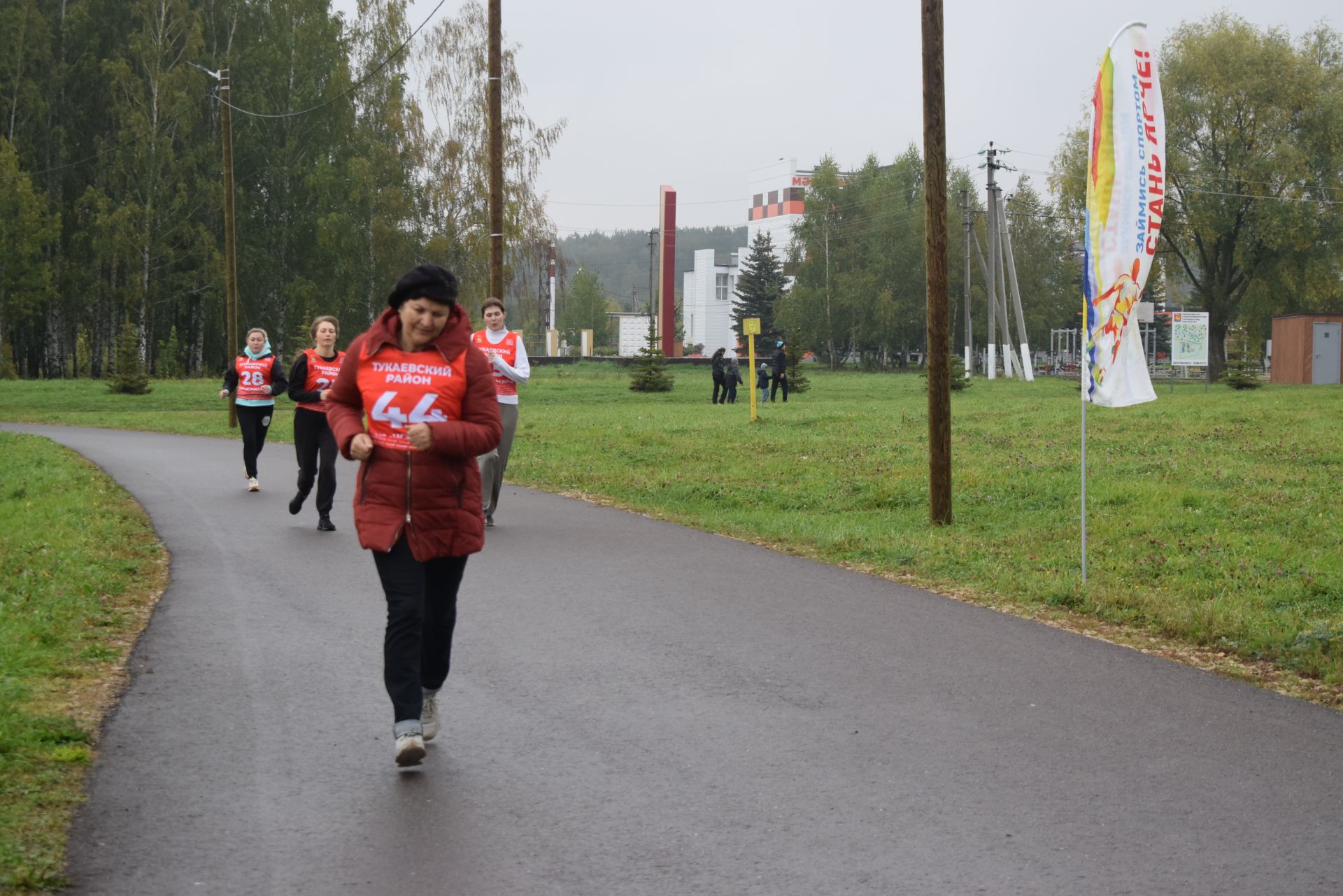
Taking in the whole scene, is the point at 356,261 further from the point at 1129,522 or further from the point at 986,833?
the point at 986,833

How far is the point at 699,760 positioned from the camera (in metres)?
5.24

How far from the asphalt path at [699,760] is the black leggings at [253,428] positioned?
646cm

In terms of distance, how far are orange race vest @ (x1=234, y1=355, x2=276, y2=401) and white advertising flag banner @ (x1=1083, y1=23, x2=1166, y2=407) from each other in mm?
9164

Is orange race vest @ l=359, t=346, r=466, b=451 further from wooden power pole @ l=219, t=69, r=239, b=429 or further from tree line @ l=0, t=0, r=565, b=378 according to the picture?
tree line @ l=0, t=0, r=565, b=378

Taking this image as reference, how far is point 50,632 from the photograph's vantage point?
7.30m

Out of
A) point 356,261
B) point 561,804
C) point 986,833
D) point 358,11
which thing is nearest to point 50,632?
point 561,804

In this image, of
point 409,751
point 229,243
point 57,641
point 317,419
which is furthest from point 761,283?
point 409,751

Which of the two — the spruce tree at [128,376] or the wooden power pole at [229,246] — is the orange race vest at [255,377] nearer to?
the wooden power pole at [229,246]

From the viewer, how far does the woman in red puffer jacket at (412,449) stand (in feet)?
16.8

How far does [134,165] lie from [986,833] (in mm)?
52244

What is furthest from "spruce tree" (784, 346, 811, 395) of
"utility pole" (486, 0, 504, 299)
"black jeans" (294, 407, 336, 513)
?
"black jeans" (294, 407, 336, 513)

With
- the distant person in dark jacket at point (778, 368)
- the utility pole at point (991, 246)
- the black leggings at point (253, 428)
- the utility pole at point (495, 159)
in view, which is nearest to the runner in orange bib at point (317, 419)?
the black leggings at point (253, 428)

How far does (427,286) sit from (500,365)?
679 cm

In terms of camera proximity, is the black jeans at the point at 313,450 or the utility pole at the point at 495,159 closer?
the black jeans at the point at 313,450
